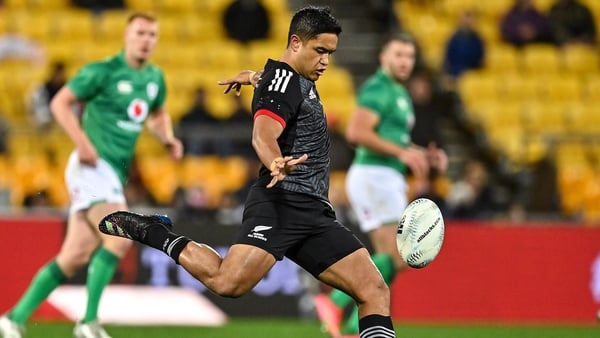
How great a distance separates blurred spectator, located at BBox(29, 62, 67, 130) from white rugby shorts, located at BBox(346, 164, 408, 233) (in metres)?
5.80

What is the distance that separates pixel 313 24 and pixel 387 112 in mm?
3624

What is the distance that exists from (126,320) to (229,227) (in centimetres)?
147

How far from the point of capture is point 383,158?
1084cm

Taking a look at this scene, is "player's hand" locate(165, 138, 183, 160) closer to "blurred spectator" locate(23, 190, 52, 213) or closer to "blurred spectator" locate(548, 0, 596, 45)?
"blurred spectator" locate(23, 190, 52, 213)

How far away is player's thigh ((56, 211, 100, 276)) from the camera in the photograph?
383 inches

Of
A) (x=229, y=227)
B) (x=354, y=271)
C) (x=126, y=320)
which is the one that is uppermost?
(x=354, y=271)

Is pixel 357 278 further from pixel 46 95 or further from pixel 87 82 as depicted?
pixel 46 95

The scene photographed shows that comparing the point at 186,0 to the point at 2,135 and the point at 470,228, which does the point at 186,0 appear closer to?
the point at 2,135

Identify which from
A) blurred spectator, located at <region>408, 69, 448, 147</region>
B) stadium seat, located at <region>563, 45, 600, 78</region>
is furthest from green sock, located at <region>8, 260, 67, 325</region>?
stadium seat, located at <region>563, 45, 600, 78</region>

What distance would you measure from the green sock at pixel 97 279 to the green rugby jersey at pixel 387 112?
2.48 m

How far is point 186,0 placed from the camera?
62.2 feet

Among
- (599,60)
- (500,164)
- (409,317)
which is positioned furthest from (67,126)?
(599,60)

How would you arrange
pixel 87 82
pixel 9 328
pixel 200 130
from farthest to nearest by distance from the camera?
1. pixel 200 130
2. pixel 87 82
3. pixel 9 328

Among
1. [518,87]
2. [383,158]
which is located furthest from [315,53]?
[518,87]
